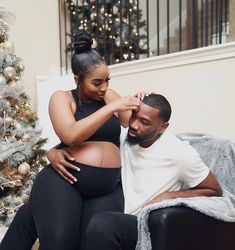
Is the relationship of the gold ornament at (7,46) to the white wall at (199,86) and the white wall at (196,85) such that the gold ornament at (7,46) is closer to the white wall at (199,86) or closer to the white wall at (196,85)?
the white wall at (196,85)

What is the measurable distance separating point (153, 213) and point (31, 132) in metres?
1.70

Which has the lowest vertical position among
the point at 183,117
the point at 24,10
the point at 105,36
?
the point at 183,117

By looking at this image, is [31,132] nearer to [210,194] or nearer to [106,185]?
[106,185]

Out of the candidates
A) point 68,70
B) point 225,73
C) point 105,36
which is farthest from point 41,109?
point 225,73

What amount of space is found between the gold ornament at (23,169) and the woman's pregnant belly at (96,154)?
3.91 feet

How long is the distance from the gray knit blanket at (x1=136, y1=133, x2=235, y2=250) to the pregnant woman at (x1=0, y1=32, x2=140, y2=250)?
23 centimetres

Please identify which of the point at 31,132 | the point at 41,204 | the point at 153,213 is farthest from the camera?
the point at 31,132

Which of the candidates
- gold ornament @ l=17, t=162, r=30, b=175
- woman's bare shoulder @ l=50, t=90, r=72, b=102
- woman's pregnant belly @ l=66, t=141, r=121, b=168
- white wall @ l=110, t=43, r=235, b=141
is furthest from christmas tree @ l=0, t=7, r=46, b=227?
woman's pregnant belly @ l=66, t=141, r=121, b=168

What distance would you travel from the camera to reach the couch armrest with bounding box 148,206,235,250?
4.09 feet

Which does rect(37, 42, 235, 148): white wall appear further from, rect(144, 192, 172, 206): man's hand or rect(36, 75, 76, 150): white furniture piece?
rect(36, 75, 76, 150): white furniture piece

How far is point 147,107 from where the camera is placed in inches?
56.7

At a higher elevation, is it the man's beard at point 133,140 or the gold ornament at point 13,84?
the gold ornament at point 13,84

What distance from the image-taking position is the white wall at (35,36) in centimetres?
346

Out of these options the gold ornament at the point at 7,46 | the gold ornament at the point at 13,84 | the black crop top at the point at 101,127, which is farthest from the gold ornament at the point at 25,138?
the black crop top at the point at 101,127
